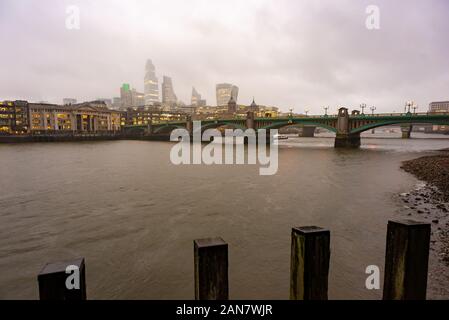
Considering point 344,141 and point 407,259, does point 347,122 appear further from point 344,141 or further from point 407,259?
point 407,259

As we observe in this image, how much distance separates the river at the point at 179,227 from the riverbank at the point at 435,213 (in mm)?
954

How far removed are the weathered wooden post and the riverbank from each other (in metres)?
5.17

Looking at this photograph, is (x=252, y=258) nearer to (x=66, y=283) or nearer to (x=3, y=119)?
(x=66, y=283)

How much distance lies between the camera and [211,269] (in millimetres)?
3621

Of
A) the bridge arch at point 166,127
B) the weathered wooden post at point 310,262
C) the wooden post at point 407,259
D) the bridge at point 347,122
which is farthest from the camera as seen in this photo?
the bridge arch at point 166,127

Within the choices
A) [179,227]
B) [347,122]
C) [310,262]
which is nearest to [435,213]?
[179,227]

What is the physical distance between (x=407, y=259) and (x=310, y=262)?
149cm

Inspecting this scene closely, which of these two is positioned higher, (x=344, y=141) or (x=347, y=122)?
(x=347, y=122)

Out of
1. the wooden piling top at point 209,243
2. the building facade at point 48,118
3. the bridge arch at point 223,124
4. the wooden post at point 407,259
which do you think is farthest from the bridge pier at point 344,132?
the building facade at point 48,118

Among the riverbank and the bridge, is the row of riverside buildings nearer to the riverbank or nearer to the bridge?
the bridge

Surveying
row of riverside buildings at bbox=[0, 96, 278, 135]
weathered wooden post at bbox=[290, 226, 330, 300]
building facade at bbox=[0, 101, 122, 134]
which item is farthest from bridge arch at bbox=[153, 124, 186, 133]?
weathered wooden post at bbox=[290, 226, 330, 300]

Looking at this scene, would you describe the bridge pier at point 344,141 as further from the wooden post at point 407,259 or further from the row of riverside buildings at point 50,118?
the wooden post at point 407,259

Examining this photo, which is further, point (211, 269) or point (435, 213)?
point (435, 213)

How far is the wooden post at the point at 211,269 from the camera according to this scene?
11.7ft
